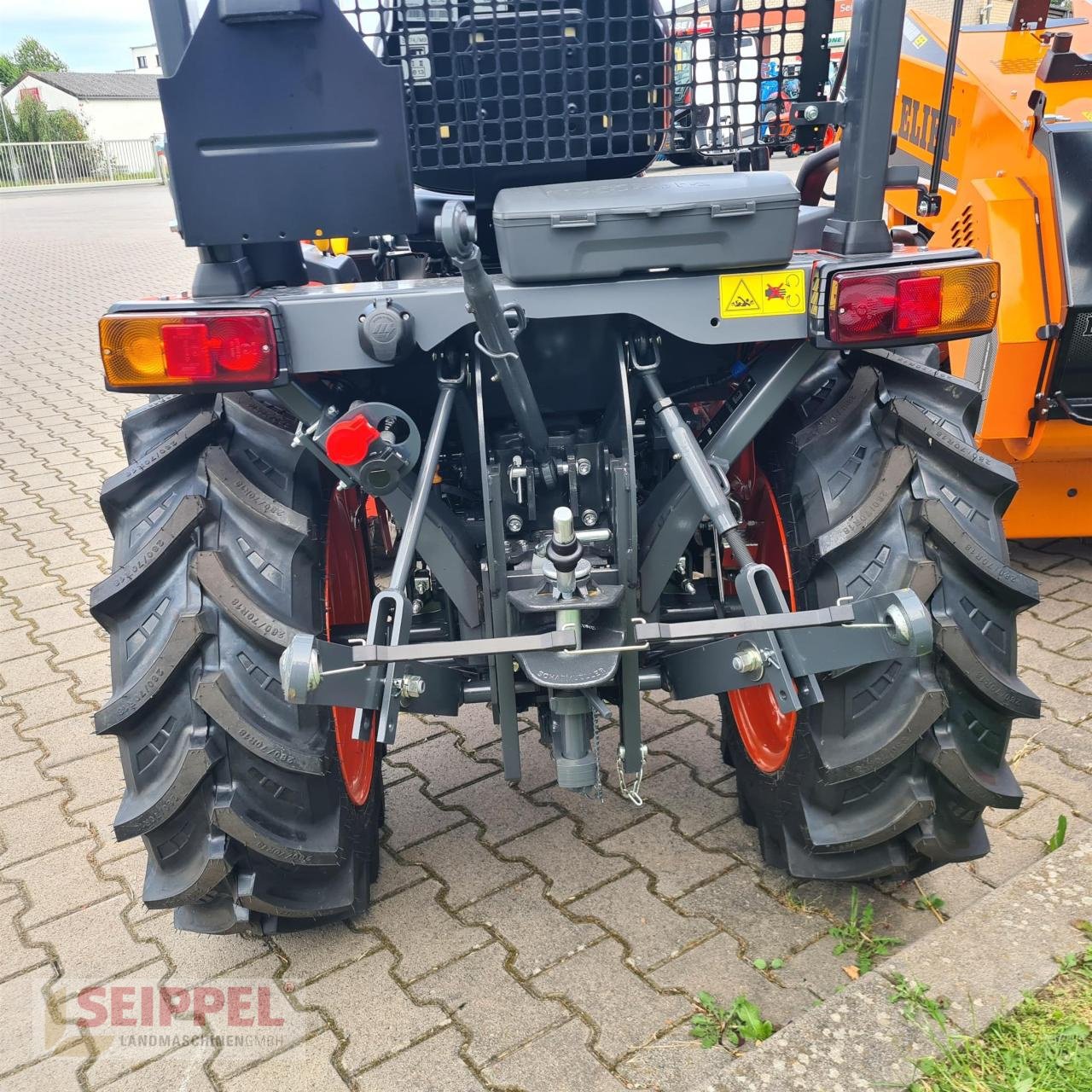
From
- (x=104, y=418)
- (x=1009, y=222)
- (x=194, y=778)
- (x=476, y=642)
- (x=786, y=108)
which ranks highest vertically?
(x=786, y=108)

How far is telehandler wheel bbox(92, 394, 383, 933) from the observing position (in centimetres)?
192

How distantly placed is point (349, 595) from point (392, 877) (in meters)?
0.73

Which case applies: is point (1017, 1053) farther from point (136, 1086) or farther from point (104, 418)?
point (104, 418)

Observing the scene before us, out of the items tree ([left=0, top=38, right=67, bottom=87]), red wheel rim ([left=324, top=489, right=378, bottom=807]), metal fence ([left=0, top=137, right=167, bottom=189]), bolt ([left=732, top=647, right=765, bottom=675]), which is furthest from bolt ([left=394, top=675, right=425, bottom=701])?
tree ([left=0, top=38, right=67, bottom=87])

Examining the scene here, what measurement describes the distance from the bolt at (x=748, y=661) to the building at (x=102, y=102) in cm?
5756

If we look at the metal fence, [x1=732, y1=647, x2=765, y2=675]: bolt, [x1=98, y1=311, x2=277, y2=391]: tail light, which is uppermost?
[x1=98, y1=311, x2=277, y2=391]: tail light

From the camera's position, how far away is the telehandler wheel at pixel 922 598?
6.29 feet

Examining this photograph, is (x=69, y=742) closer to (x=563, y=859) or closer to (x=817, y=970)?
(x=563, y=859)

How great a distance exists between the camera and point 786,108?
2.04 meters

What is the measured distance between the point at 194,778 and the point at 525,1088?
2.72 ft

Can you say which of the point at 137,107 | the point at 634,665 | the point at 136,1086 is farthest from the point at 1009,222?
the point at 137,107

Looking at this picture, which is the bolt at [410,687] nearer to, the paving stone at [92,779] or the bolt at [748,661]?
the bolt at [748,661]

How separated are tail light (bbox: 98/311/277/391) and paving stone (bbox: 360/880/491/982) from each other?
125 cm

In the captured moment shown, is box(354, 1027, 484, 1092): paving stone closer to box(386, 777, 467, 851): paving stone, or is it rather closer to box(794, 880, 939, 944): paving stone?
box(386, 777, 467, 851): paving stone
